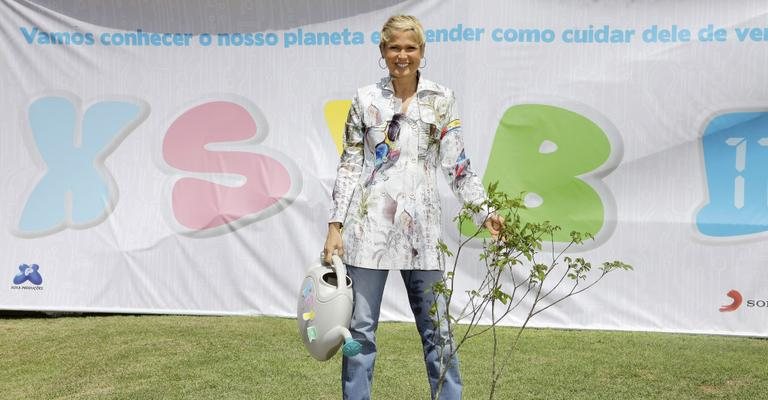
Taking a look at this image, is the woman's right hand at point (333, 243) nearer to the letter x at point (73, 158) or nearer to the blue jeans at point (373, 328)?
the blue jeans at point (373, 328)

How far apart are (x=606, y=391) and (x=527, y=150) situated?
1.88 metres

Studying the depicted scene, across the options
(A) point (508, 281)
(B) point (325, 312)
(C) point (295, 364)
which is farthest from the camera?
(A) point (508, 281)

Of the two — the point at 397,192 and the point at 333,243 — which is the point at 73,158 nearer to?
the point at 333,243

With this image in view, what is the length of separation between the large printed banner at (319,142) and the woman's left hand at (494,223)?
8.49 ft

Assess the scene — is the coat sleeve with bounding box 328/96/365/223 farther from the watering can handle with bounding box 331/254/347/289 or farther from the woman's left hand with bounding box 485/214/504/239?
the woman's left hand with bounding box 485/214/504/239

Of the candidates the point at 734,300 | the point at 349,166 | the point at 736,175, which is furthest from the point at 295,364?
the point at 736,175

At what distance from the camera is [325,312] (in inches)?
108

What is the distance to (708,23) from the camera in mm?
5129

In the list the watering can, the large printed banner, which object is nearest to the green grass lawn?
the large printed banner

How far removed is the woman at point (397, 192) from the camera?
2844 millimetres

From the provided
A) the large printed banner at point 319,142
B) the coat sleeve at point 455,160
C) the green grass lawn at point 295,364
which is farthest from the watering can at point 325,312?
the large printed banner at point 319,142

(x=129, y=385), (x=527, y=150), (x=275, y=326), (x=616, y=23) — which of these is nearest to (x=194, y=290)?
(x=275, y=326)

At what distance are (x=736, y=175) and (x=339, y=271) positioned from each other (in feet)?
11.0

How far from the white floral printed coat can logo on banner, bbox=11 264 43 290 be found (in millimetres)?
3588
